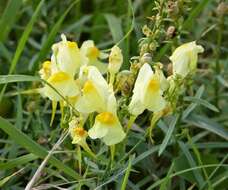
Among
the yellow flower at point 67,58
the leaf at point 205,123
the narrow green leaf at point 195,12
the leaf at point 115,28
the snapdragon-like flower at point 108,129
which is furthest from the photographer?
the leaf at point 115,28

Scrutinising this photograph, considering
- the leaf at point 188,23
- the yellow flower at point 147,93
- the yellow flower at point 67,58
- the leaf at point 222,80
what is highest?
the yellow flower at point 67,58

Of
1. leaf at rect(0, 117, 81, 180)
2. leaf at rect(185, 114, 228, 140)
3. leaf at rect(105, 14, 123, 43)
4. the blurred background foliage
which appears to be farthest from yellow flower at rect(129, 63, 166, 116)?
leaf at rect(105, 14, 123, 43)

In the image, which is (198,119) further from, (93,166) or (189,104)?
(93,166)

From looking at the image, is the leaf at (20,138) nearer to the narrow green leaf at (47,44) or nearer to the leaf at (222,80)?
the narrow green leaf at (47,44)

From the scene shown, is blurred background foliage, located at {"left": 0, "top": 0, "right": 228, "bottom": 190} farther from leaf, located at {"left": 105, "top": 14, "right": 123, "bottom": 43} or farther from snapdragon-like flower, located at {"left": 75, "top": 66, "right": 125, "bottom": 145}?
snapdragon-like flower, located at {"left": 75, "top": 66, "right": 125, "bottom": 145}

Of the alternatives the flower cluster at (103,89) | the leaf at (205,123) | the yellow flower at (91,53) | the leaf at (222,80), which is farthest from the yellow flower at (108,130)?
the leaf at (222,80)

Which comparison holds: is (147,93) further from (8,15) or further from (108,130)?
(8,15)
